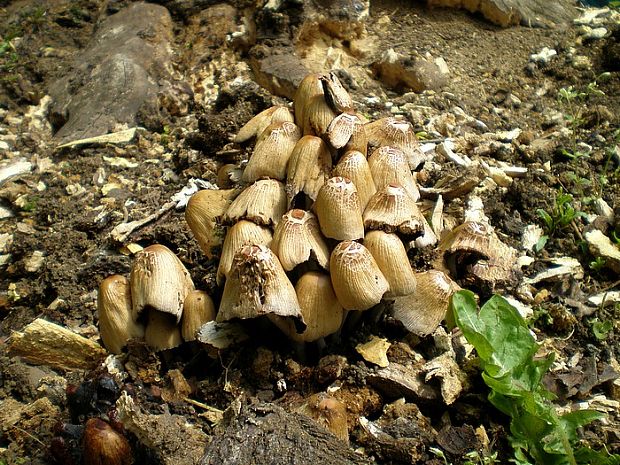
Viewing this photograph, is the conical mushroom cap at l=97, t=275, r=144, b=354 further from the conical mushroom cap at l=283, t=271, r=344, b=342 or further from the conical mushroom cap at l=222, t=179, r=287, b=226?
the conical mushroom cap at l=283, t=271, r=344, b=342

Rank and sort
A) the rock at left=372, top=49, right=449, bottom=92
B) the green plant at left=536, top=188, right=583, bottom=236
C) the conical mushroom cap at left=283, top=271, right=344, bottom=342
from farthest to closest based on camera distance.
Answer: the rock at left=372, top=49, right=449, bottom=92
the green plant at left=536, top=188, right=583, bottom=236
the conical mushroom cap at left=283, top=271, right=344, bottom=342

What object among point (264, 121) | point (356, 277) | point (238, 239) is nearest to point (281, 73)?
point (264, 121)

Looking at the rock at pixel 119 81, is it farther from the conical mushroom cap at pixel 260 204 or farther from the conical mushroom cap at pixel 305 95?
the conical mushroom cap at pixel 260 204

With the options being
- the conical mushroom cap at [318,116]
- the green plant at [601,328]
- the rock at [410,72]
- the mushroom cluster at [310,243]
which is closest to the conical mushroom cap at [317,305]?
the mushroom cluster at [310,243]

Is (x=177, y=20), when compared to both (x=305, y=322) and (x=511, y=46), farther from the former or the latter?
(x=305, y=322)

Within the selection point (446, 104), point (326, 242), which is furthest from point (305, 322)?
point (446, 104)

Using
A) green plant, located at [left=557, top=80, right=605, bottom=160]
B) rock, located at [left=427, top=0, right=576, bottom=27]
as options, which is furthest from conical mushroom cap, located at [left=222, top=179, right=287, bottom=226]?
rock, located at [left=427, top=0, right=576, bottom=27]
